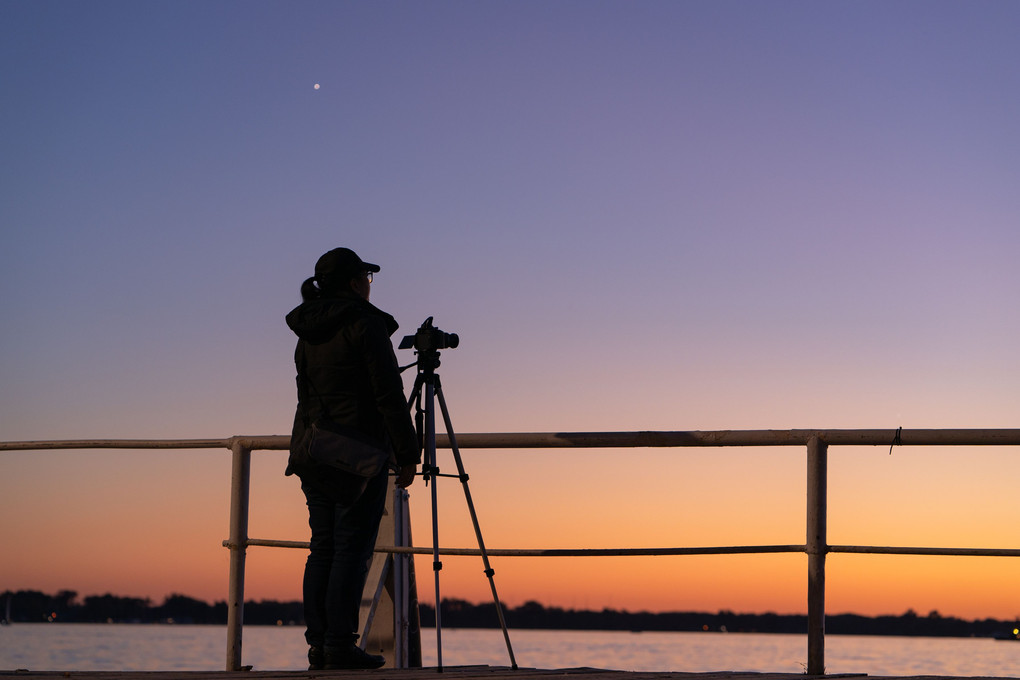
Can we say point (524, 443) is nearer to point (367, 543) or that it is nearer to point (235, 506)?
point (367, 543)

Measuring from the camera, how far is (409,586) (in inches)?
213

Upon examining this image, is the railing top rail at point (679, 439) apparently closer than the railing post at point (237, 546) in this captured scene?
→ Yes

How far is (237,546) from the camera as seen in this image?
4859mm

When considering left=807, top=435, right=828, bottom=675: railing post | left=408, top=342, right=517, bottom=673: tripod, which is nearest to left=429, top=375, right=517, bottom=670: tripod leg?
left=408, top=342, right=517, bottom=673: tripod

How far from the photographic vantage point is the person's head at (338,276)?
4.41 metres

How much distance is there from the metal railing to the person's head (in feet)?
2.47

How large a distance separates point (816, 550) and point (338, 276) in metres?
2.05

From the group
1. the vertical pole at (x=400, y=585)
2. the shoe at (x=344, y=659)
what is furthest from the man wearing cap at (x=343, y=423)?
the vertical pole at (x=400, y=585)

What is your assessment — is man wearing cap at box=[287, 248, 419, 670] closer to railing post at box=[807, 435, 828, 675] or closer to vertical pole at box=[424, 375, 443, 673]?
vertical pole at box=[424, 375, 443, 673]

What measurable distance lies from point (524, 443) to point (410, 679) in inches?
49.3

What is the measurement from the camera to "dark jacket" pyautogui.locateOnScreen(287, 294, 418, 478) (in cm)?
425

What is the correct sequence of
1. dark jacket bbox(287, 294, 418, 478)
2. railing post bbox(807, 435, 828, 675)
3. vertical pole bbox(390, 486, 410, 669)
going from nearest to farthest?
railing post bbox(807, 435, 828, 675) → dark jacket bbox(287, 294, 418, 478) → vertical pole bbox(390, 486, 410, 669)

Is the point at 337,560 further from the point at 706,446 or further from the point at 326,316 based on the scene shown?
the point at 706,446

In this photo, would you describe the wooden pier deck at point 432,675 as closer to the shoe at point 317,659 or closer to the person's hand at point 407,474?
the shoe at point 317,659
